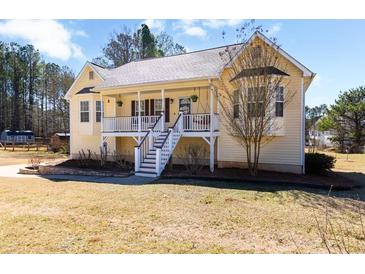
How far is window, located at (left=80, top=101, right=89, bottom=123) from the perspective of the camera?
19.6 metres

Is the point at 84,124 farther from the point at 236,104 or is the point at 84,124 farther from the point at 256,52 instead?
the point at 256,52

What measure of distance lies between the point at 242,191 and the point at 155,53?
34.0 m

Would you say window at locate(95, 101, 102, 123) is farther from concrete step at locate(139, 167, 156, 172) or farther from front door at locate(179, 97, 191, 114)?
concrete step at locate(139, 167, 156, 172)

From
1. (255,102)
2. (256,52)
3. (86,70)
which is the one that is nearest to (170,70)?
(256,52)

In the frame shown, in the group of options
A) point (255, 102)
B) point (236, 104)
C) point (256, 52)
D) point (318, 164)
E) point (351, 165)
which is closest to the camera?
point (255, 102)

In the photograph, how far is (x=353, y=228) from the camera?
611cm

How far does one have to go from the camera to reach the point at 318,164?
13484 mm

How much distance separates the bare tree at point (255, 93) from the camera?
12.5 metres

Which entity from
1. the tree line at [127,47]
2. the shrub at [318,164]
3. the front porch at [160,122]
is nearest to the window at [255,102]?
the front porch at [160,122]

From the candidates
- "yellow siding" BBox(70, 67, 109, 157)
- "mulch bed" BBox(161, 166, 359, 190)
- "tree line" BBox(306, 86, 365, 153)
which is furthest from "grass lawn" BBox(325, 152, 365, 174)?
"yellow siding" BBox(70, 67, 109, 157)

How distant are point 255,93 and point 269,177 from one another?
3692mm

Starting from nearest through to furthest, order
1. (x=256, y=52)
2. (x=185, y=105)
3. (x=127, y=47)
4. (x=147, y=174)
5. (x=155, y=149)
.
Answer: (x=256, y=52)
(x=147, y=174)
(x=155, y=149)
(x=185, y=105)
(x=127, y=47)
